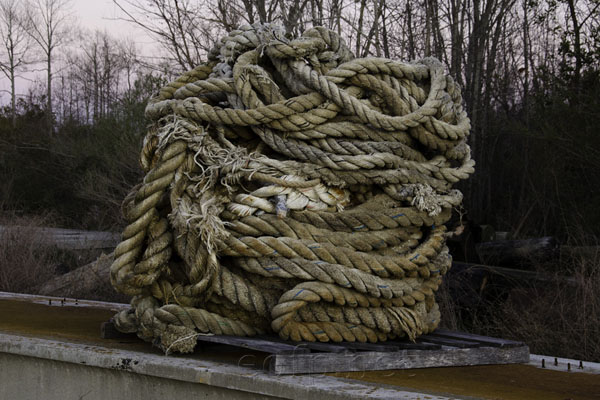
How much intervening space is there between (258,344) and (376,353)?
447 millimetres

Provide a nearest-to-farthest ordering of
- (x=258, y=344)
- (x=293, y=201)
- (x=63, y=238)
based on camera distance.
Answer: (x=258, y=344), (x=293, y=201), (x=63, y=238)

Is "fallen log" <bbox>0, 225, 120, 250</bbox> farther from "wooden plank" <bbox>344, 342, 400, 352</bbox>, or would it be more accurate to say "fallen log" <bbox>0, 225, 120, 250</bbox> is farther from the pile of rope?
"wooden plank" <bbox>344, 342, 400, 352</bbox>

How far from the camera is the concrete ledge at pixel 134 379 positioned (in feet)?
6.71

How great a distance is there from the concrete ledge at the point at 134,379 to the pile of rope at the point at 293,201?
0.56 feet

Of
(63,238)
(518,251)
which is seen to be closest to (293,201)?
(518,251)

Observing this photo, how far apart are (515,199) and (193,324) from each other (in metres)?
11.6

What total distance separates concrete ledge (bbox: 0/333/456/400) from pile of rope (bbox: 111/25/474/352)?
0.56 ft

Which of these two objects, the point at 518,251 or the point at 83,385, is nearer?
the point at 83,385

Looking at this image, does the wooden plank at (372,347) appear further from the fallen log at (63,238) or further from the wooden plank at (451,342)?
the fallen log at (63,238)

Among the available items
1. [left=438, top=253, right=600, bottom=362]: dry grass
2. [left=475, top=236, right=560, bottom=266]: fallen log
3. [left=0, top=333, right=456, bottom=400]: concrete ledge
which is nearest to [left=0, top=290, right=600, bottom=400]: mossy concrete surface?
[left=0, top=333, right=456, bottom=400]: concrete ledge

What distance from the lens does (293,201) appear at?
267 centimetres

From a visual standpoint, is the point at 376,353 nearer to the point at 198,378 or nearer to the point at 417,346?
the point at 417,346

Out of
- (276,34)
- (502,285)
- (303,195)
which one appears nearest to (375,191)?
(303,195)

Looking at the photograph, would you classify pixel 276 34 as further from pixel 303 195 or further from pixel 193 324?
pixel 193 324
